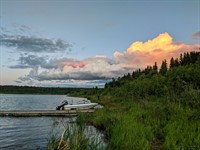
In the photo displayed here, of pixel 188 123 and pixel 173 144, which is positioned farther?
pixel 188 123

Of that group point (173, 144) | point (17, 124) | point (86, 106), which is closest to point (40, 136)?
point (17, 124)

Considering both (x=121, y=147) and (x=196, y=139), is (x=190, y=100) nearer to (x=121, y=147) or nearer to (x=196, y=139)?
(x=196, y=139)

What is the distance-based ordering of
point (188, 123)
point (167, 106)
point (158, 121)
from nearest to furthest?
point (188, 123), point (158, 121), point (167, 106)

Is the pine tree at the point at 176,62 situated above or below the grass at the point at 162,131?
above

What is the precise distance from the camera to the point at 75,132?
37.9ft

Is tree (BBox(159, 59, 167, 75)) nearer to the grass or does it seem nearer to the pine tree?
the pine tree

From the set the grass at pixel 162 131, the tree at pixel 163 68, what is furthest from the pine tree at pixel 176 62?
the grass at pixel 162 131

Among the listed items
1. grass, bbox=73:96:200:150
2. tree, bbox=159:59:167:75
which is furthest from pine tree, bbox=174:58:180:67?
grass, bbox=73:96:200:150

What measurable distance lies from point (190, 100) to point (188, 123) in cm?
399

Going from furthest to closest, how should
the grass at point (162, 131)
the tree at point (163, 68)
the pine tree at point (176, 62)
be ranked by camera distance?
the pine tree at point (176, 62) < the tree at point (163, 68) < the grass at point (162, 131)

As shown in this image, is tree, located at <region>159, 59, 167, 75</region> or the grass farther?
tree, located at <region>159, 59, 167, 75</region>

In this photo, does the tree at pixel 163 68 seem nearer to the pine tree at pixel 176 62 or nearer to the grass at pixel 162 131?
the pine tree at pixel 176 62

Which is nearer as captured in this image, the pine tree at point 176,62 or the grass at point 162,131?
the grass at point 162,131

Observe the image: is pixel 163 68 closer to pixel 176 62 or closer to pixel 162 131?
pixel 176 62
